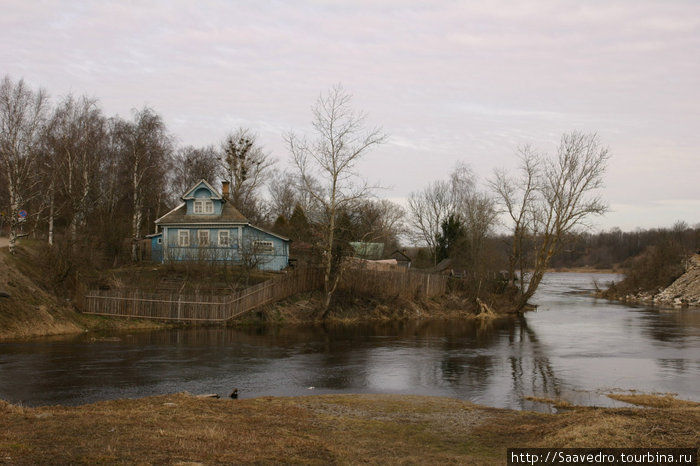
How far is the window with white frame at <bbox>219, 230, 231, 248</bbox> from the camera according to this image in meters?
44.2

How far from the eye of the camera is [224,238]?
148ft

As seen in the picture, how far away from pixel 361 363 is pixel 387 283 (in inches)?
790

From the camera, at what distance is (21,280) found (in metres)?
29.3

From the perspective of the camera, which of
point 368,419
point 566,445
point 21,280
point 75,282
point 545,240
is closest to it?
point 566,445

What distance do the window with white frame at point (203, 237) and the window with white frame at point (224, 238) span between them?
3.29 feet


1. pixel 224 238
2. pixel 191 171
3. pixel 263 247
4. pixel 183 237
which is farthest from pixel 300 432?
Answer: pixel 191 171

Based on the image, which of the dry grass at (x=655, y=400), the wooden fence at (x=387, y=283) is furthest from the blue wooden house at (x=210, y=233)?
the dry grass at (x=655, y=400)

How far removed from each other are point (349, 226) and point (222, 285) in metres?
9.20

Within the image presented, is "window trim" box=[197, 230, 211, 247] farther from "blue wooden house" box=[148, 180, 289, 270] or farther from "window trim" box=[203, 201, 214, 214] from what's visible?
"window trim" box=[203, 201, 214, 214]

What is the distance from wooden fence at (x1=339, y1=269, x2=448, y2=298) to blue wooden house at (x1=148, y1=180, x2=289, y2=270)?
611 cm

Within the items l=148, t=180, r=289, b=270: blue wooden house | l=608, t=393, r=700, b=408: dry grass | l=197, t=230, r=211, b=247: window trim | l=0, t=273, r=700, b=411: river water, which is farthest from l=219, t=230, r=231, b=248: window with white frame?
l=608, t=393, r=700, b=408: dry grass

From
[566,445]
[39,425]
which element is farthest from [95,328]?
[566,445]

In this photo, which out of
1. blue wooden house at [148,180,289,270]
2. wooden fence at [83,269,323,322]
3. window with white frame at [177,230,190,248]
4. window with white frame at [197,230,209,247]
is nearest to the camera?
wooden fence at [83,269,323,322]

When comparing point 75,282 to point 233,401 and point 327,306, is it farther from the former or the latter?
point 233,401
